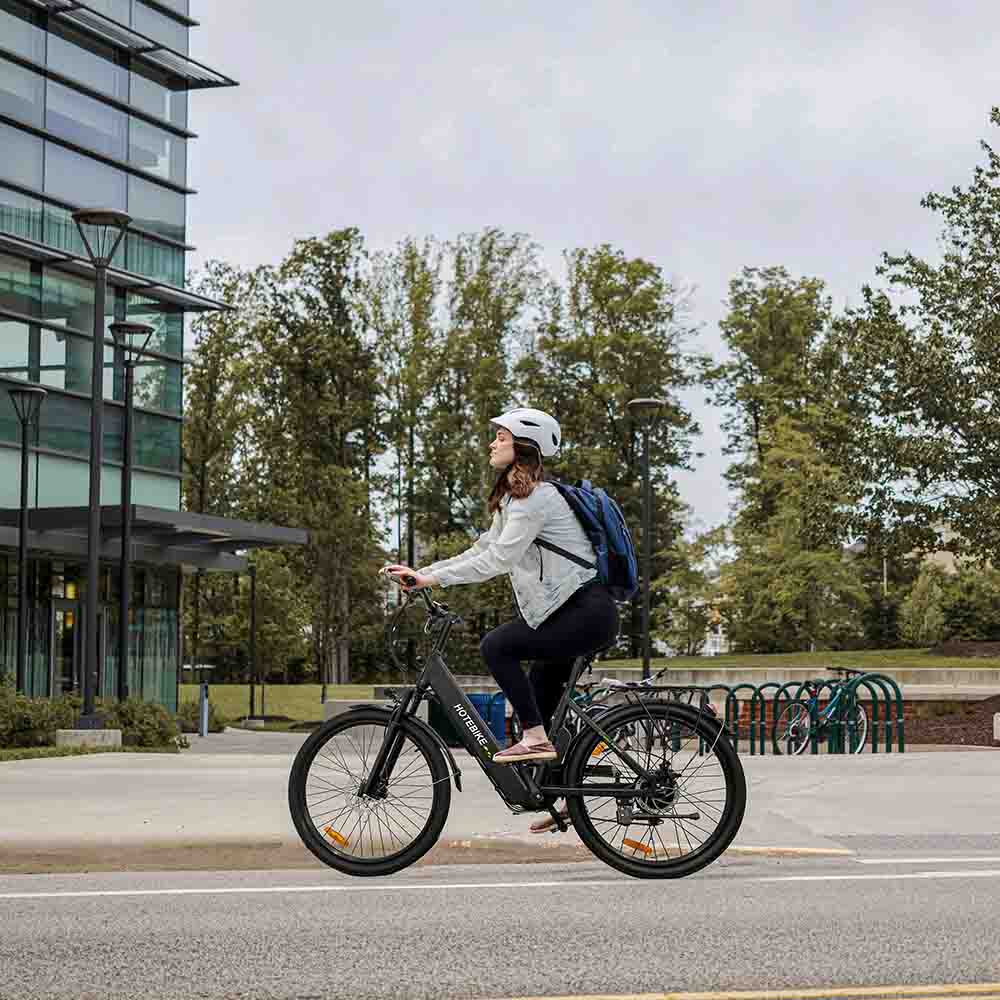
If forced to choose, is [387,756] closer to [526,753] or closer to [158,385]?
[526,753]

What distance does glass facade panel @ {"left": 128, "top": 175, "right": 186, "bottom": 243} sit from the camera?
40.2 meters

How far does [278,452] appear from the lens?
211ft

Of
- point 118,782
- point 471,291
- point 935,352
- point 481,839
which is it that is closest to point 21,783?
point 118,782

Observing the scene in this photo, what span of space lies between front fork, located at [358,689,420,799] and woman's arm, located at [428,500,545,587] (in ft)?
1.97

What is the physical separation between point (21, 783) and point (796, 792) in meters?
7.07

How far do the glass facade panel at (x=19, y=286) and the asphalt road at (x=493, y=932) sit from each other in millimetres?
29024

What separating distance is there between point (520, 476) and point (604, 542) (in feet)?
1.58

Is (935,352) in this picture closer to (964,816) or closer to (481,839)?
(964,816)

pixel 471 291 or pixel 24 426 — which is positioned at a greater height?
pixel 471 291

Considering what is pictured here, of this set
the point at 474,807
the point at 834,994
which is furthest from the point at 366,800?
the point at 474,807

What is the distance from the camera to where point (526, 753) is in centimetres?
749

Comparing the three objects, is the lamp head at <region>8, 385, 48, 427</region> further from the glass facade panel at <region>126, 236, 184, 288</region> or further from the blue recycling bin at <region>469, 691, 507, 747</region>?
the blue recycling bin at <region>469, 691, 507, 747</region>

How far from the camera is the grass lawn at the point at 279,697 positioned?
49.8 metres

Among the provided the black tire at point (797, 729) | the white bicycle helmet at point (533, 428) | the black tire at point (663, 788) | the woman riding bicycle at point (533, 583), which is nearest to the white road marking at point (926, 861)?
the black tire at point (663, 788)
